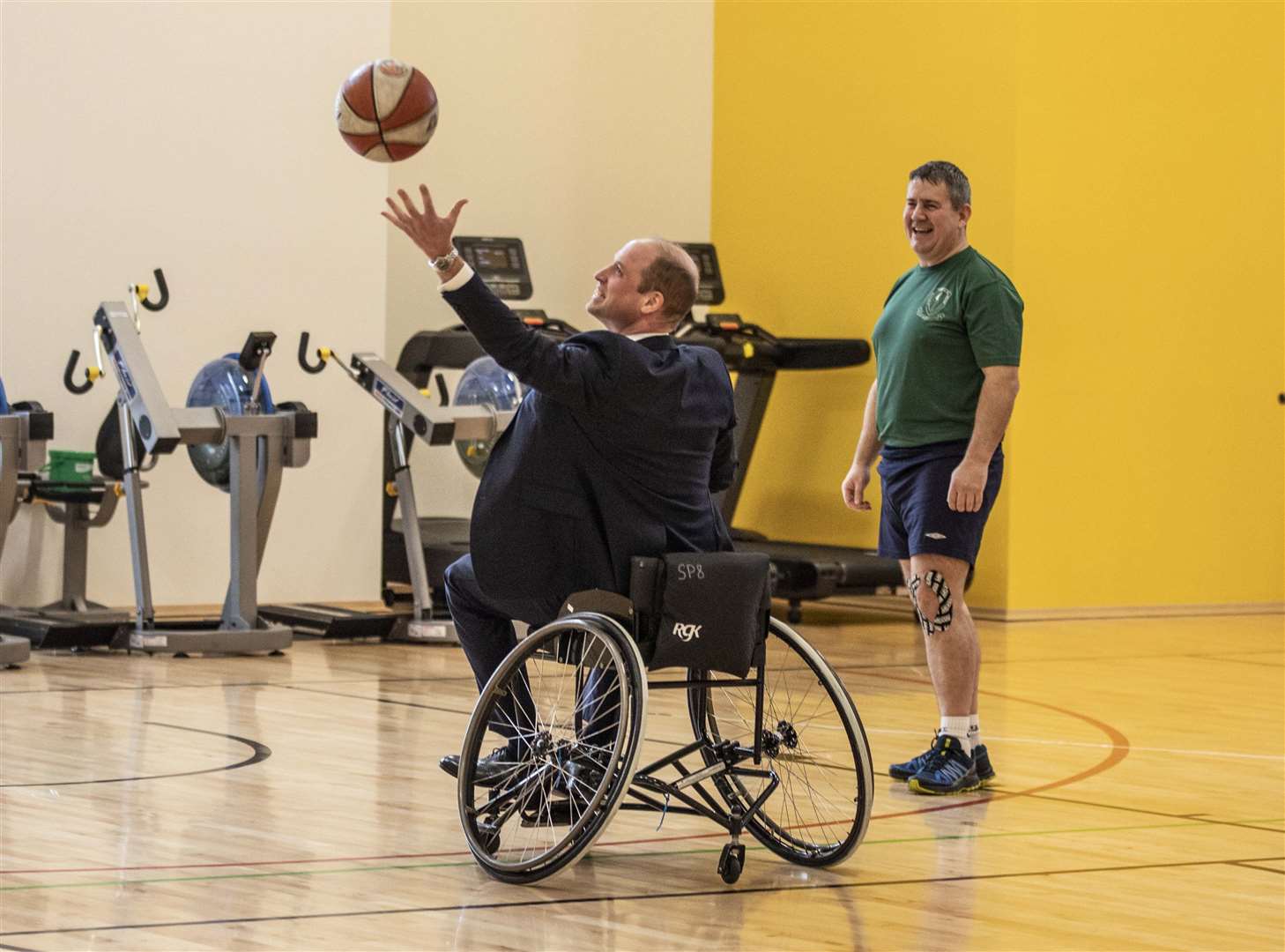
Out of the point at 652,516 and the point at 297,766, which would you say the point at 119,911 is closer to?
the point at 652,516

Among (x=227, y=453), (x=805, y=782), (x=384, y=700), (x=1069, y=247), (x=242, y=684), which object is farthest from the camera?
(x=1069, y=247)

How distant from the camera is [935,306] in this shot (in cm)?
414

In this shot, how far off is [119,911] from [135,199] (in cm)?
524

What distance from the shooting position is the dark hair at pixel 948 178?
4152mm

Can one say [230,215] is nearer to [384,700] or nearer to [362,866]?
[384,700]

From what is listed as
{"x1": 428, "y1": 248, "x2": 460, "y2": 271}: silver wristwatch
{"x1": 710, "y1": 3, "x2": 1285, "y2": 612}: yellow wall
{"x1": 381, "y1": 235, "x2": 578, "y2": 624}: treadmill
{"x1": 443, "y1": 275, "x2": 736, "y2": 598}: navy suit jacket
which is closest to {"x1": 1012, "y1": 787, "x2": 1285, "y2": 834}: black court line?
{"x1": 443, "y1": 275, "x2": 736, "y2": 598}: navy suit jacket

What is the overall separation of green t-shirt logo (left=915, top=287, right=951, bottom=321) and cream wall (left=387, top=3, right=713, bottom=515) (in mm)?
4818

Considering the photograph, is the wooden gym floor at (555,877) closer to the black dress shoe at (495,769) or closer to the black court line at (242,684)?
the black court line at (242,684)

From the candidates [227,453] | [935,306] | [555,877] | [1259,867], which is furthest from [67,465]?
[1259,867]

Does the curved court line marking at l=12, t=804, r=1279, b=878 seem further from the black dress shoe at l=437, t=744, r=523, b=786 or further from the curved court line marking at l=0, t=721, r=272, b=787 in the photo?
the curved court line marking at l=0, t=721, r=272, b=787

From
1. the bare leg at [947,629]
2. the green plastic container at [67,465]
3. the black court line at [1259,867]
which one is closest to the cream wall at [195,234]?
the green plastic container at [67,465]

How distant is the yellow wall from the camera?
841 centimetres

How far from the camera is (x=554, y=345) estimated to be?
10.3 feet

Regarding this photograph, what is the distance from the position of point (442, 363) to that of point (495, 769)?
15.6ft
